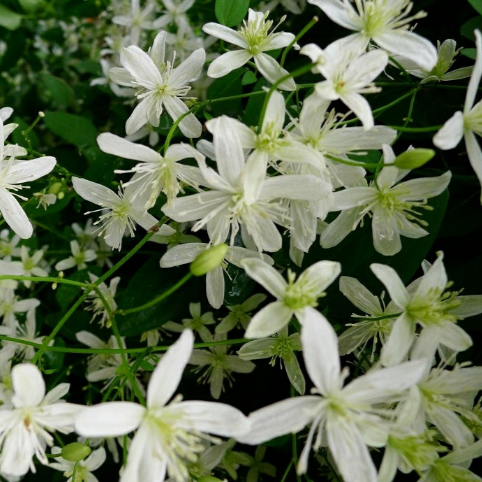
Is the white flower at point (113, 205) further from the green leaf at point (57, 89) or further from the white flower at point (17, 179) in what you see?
the green leaf at point (57, 89)

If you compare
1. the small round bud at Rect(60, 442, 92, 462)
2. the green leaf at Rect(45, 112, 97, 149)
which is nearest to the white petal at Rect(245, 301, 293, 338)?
the small round bud at Rect(60, 442, 92, 462)

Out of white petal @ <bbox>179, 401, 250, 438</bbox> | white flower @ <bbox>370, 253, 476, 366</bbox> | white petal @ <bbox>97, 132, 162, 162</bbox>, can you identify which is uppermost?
white petal @ <bbox>97, 132, 162, 162</bbox>

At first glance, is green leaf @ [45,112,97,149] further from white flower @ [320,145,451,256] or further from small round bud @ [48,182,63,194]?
white flower @ [320,145,451,256]

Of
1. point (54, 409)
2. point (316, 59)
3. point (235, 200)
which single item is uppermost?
point (316, 59)

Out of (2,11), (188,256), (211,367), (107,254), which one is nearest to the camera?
(188,256)

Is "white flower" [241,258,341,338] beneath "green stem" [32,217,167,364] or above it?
above

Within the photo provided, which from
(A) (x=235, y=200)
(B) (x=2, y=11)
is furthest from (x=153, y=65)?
(B) (x=2, y=11)

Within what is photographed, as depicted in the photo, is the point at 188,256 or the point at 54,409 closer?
→ the point at 54,409

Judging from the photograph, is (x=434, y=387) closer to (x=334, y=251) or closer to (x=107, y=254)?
(x=334, y=251)
